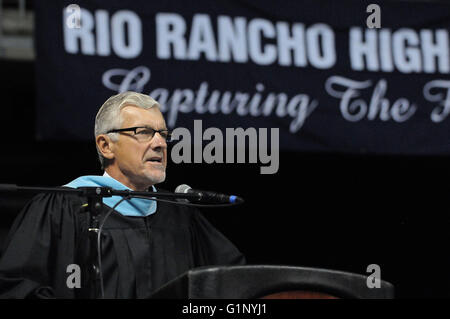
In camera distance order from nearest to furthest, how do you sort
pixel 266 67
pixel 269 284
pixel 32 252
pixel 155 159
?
1. pixel 269 284
2. pixel 32 252
3. pixel 155 159
4. pixel 266 67

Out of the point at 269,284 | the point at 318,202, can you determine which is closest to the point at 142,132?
the point at 269,284

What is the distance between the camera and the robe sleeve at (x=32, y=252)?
3635 mm

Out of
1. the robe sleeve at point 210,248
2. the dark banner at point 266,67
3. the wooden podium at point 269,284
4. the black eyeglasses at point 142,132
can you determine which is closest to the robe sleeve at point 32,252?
the black eyeglasses at point 142,132

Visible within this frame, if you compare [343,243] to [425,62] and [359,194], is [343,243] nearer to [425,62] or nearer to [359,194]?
[359,194]

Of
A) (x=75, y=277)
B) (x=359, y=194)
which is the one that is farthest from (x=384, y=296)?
(x=359, y=194)

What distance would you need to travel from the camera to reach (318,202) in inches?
304

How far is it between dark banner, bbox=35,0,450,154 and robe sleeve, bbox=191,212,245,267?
193 centimetres

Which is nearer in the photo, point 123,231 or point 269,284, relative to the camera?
point 269,284

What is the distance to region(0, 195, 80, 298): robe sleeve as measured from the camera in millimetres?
3635

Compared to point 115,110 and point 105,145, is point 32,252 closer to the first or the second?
point 105,145

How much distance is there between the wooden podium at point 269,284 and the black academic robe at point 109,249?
0.86 meters

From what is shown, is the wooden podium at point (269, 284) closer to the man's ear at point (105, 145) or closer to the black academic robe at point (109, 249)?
the black academic robe at point (109, 249)

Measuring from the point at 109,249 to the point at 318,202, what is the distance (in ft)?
12.7

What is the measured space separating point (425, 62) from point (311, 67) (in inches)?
36.7
